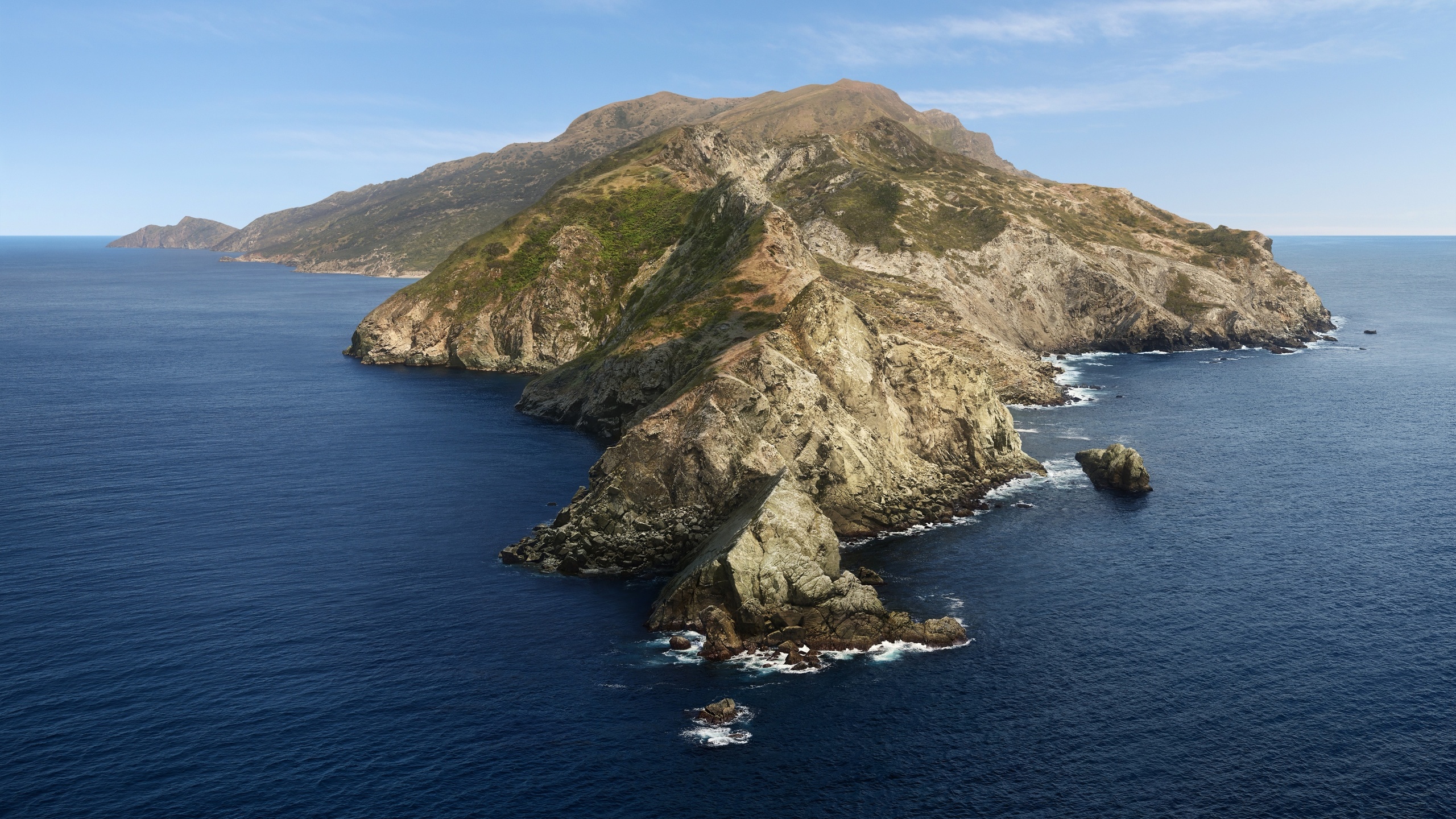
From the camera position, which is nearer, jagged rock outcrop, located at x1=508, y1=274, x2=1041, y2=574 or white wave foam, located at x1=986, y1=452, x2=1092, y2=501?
jagged rock outcrop, located at x1=508, y1=274, x2=1041, y2=574

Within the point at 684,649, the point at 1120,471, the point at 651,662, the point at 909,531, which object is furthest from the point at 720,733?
the point at 1120,471

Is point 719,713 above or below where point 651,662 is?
below

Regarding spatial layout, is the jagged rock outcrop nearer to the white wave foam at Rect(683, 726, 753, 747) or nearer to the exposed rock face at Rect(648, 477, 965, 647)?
the exposed rock face at Rect(648, 477, 965, 647)

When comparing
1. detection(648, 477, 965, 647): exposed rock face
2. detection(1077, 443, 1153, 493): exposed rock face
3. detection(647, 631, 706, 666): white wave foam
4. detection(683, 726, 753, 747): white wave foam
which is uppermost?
detection(1077, 443, 1153, 493): exposed rock face

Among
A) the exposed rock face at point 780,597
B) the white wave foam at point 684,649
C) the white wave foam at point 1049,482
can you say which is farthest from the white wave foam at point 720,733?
the white wave foam at point 1049,482

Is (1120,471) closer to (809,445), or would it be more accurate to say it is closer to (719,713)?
(809,445)

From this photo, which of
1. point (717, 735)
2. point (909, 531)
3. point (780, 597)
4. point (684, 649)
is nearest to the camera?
point (717, 735)

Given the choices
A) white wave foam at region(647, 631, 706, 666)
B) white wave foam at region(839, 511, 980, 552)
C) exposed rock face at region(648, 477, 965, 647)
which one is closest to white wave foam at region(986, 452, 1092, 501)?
white wave foam at region(839, 511, 980, 552)
